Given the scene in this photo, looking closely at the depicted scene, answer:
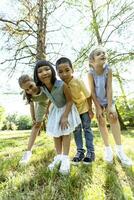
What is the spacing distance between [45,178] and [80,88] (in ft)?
4.07

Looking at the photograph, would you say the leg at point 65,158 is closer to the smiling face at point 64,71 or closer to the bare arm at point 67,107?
the bare arm at point 67,107

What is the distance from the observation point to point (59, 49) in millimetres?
11281

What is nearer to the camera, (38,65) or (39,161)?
(38,65)

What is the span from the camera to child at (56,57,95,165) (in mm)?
3756

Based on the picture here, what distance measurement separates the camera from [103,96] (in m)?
4.00

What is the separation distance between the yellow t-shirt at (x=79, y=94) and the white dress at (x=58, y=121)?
0.12 metres

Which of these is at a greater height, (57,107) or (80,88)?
(80,88)

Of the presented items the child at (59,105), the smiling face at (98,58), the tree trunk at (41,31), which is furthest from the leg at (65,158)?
the tree trunk at (41,31)

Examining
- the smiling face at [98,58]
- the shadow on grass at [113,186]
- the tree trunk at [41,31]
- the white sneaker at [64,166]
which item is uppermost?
the tree trunk at [41,31]

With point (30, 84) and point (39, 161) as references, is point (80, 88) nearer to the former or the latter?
point (30, 84)

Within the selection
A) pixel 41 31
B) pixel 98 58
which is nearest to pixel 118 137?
pixel 98 58

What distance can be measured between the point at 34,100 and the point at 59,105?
0.48m

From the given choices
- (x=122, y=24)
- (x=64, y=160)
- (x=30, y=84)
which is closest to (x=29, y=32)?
(x=122, y=24)

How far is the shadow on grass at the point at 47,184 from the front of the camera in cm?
288
